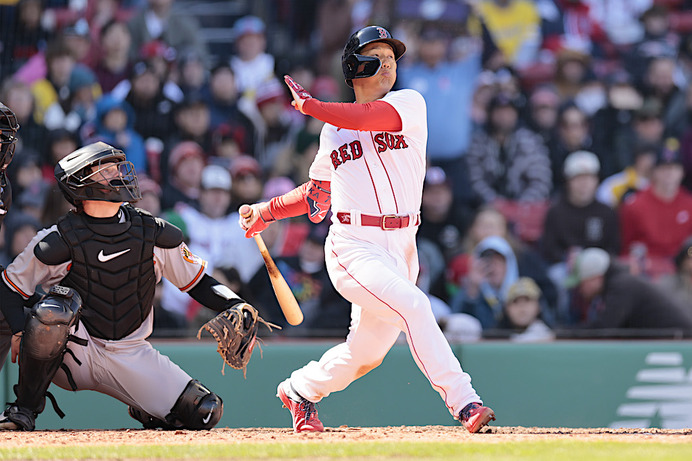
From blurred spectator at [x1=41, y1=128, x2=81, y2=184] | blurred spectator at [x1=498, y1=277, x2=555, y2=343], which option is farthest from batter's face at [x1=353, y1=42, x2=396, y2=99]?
blurred spectator at [x1=41, y1=128, x2=81, y2=184]

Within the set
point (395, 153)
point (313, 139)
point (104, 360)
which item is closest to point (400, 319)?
point (395, 153)

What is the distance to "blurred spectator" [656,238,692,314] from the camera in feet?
22.2

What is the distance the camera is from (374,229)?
4.13m

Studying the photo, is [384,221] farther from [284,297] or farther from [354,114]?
[284,297]

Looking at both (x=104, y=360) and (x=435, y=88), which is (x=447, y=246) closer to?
(x=435, y=88)

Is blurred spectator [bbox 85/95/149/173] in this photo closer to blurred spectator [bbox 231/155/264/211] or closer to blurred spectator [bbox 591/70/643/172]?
blurred spectator [bbox 231/155/264/211]

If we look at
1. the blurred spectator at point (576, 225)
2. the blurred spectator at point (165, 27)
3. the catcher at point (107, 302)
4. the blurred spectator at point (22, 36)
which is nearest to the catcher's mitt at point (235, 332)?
the catcher at point (107, 302)

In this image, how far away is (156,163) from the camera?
7.57 m

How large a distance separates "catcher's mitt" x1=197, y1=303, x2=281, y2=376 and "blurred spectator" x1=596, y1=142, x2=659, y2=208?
3.91m

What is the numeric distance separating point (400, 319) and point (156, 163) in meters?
4.10

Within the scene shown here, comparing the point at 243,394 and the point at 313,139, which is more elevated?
the point at 313,139

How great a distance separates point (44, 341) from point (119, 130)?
3.87 meters

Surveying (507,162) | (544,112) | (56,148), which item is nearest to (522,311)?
(507,162)

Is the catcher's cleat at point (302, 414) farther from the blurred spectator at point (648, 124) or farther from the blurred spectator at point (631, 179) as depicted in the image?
the blurred spectator at point (648, 124)
